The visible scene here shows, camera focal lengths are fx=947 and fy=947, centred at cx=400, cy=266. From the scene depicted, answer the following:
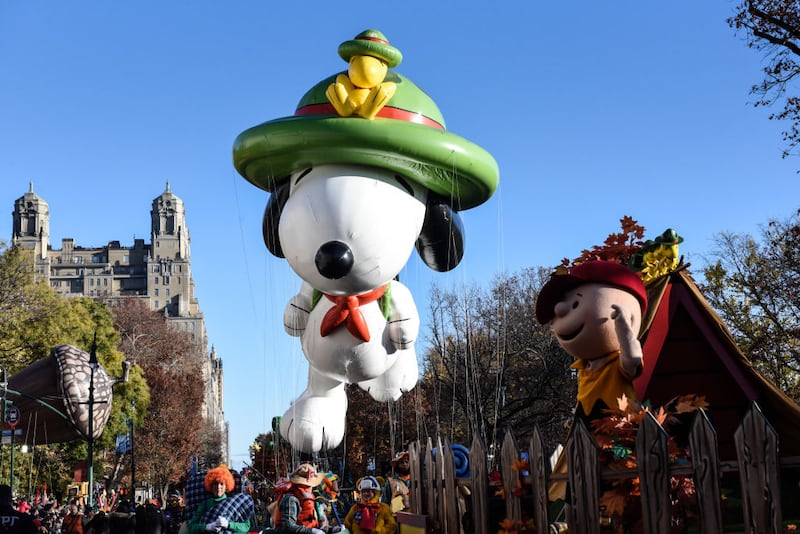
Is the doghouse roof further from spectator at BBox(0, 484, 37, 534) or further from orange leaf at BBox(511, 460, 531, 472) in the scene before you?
spectator at BBox(0, 484, 37, 534)

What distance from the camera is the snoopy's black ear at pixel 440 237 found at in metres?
10.3

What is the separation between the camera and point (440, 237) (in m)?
10.5

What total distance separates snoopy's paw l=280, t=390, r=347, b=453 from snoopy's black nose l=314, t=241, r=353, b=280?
248 centimetres

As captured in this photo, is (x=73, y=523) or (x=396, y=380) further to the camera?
(x=73, y=523)

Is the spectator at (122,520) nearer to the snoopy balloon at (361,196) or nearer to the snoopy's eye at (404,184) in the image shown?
the snoopy balloon at (361,196)

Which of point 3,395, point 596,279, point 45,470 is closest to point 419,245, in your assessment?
point 596,279

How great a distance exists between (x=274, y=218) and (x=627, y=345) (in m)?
4.81

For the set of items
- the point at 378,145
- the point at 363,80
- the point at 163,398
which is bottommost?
the point at 378,145

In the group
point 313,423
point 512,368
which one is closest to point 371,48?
point 313,423

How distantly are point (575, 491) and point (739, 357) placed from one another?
2342mm

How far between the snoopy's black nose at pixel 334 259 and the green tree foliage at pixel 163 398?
36.7 m

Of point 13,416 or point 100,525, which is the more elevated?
point 13,416

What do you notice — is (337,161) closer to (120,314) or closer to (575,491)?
(575,491)

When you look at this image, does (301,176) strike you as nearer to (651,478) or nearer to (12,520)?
(12,520)
